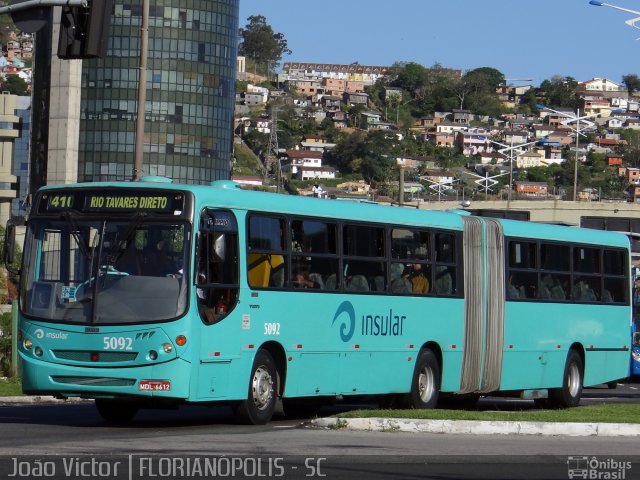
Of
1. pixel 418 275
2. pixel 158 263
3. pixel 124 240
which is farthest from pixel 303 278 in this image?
pixel 418 275

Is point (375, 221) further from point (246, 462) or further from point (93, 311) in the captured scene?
point (246, 462)

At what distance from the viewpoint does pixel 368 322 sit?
2031 centimetres

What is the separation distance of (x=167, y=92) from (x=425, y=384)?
4794 inches

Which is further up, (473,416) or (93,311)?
(93,311)

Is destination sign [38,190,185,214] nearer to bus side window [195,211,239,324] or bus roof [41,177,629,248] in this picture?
bus roof [41,177,629,248]

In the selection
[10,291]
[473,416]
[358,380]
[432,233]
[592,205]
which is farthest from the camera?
[592,205]

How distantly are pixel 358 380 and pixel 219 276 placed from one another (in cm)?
356

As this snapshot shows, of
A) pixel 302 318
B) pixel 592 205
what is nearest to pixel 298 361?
pixel 302 318

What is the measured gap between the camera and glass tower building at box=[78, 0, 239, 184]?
447ft

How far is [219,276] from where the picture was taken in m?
17.3

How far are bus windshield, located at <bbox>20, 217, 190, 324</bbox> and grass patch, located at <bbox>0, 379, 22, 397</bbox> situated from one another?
8679mm

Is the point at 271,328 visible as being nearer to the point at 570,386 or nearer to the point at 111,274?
the point at 111,274

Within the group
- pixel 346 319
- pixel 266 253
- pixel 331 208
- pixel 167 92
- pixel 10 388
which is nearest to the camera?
pixel 266 253

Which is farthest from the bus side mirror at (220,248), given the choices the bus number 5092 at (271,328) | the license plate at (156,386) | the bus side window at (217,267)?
the license plate at (156,386)
